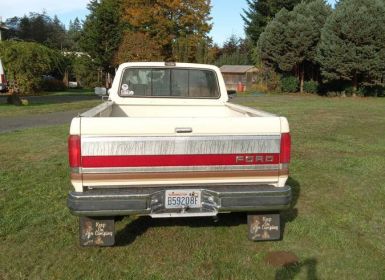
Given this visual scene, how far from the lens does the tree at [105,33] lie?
46094 mm

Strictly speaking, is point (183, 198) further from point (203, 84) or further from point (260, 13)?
point (260, 13)

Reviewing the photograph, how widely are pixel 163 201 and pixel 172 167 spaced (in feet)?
1.07

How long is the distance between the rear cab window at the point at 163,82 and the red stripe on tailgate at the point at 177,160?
253 centimetres

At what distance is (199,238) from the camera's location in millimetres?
4781

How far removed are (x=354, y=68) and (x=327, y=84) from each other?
5.44 meters

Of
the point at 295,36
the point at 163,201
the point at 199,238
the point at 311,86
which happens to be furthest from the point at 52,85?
the point at 163,201

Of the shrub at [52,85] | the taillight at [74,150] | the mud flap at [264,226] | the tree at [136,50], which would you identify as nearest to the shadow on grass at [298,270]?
the mud flap at [264,226]

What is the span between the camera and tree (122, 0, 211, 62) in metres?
42.2

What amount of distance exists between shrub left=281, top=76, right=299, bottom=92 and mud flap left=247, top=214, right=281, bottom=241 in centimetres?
3468

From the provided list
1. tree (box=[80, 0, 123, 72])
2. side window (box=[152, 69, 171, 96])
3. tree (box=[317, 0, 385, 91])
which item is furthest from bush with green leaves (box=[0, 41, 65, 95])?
tree (box=[80, 0, 123, 72])

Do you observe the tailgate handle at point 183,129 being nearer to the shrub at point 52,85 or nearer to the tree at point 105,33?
the shrub at point 52,85

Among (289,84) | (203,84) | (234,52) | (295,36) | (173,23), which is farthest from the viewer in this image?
(234,52)

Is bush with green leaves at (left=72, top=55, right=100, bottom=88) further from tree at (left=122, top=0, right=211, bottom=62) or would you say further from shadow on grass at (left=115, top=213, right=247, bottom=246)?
shadow on grass at (left=115, top=213, right=247, bottom=246)

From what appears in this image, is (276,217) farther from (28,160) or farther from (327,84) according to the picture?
(327,84)
